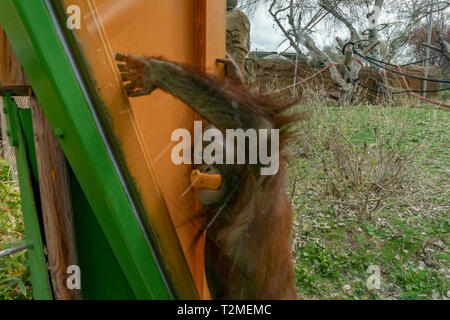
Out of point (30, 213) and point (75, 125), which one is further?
point (30, 213)

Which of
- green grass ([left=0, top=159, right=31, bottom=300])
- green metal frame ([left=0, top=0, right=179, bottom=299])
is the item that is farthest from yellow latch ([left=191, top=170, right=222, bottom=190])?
green grass ([left=0, top=159, right=31, bottom=300])

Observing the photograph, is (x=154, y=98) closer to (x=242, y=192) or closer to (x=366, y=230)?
(x=242, y=192)

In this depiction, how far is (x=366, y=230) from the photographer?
254 cm

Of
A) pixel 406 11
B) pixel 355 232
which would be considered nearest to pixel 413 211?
pixel 355 232

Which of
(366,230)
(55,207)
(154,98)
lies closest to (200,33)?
(154,98)

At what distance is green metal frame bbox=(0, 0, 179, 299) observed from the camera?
0.64 meters

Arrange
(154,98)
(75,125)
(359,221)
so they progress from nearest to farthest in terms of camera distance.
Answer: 1. (75,125)
2. (154,98)
3. (359,221)

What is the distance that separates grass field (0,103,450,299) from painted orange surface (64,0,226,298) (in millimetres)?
812

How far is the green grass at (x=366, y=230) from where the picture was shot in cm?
205

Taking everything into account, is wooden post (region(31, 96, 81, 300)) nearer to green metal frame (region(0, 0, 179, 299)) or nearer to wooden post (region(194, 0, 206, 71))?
green metal frame (region(0, 0, 179, 299))

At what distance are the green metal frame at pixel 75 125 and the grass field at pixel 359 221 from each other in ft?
3.22

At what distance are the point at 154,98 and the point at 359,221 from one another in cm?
217

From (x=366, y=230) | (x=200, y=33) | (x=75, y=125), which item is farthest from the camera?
(x=366, y=230)

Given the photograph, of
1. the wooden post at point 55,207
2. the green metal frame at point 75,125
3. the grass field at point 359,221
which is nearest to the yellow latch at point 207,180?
the green metal frame at point 75,125
